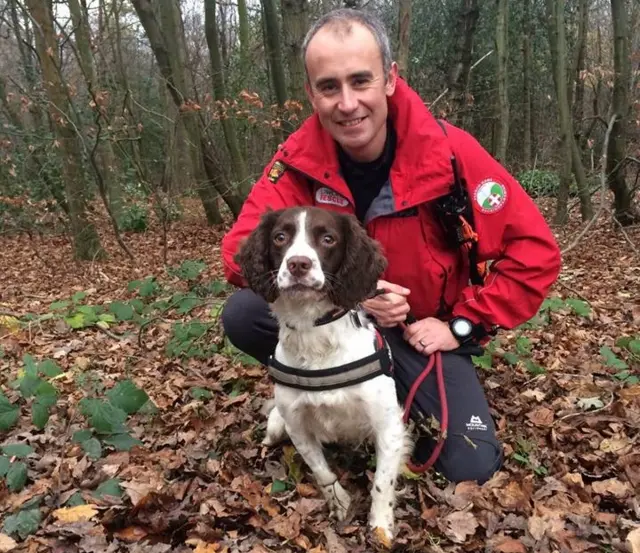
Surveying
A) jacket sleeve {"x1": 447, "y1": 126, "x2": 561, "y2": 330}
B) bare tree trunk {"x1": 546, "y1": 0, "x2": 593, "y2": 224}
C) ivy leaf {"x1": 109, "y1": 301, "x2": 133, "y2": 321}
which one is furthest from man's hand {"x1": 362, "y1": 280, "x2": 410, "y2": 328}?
bare tree trunk {"x1": 546, "y1": 0, "x2": 593, "y2": 224}

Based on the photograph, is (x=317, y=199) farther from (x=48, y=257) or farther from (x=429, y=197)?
(x=48, y=257)

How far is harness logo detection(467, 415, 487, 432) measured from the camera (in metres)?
3.19

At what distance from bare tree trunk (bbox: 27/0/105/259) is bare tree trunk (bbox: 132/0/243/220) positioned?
164 centimetres

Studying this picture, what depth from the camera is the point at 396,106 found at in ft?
11.1

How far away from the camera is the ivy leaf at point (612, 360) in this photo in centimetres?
409

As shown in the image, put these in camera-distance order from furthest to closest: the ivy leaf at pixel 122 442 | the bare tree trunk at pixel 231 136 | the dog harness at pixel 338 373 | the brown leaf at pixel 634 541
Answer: the bare tree trunk at pixel 231 136 → the ivy leaf at pixel 122 442 → the dog harness at pixel 338 373 → the brown leaf at pixel 634 541

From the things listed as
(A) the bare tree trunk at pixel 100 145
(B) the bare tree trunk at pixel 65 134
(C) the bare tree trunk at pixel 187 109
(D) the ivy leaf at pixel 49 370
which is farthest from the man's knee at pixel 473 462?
(A) the bare tree trunk at pixel 100 145

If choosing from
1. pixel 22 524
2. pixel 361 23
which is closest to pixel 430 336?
pixel 361 23

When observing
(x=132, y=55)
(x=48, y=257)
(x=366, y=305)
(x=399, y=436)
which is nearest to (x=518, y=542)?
(x=399, y=436)

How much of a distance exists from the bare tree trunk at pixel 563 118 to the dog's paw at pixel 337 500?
8486mm

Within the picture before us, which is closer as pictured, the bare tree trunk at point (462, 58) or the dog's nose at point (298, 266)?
the dog's nose at point (298, 266)

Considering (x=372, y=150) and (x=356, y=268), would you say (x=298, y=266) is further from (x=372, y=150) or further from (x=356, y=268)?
(x=372, y=150)

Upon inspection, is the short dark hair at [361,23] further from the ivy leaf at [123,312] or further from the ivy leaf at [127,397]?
the ivy leaf at [123,312]

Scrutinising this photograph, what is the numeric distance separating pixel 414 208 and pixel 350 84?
0.74m
